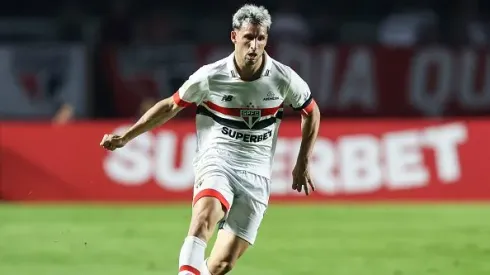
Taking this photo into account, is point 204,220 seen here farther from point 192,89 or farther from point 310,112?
point 310,112

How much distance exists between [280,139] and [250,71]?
984 centimetres

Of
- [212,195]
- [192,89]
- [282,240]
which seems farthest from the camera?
[282,240]

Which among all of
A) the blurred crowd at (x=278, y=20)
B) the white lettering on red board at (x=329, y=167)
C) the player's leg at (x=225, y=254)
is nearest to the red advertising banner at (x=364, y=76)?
the blurred crowd at (x=278, y=20)

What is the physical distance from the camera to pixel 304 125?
873cm

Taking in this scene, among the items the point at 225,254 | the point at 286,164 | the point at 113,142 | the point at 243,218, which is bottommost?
the point at 286,164

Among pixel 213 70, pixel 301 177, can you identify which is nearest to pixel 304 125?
pixel 301 177

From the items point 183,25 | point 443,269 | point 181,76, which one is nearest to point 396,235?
point 443,269

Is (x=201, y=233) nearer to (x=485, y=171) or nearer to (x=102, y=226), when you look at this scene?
(x=102, y=226)

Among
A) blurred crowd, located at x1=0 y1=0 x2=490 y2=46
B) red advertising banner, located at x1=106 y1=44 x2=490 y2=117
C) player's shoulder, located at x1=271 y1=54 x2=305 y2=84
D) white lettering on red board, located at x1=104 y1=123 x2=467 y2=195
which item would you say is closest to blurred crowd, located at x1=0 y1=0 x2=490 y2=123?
blurred crowd, located at x1=0 y1=0 x2=490 y2=46

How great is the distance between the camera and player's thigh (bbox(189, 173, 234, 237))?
7867mm

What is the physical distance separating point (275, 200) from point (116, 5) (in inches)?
367

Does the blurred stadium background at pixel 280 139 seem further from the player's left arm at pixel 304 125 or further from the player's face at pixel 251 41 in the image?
the player's face at pixel 251 41

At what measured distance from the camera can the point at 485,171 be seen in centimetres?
1784

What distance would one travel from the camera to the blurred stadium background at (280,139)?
1263 cm
